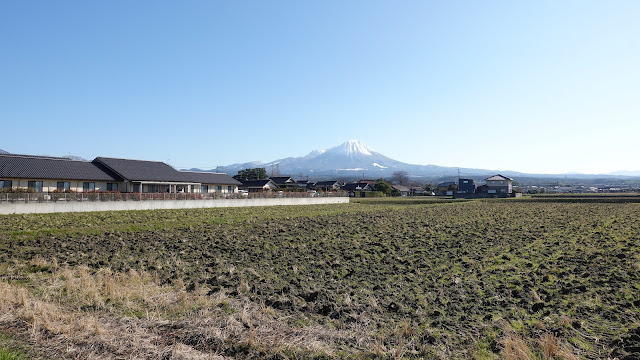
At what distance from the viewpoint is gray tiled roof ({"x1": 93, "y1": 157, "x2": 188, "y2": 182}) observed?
36116mm

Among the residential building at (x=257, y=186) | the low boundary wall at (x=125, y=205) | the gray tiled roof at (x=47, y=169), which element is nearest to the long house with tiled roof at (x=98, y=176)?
the gray tiled roof at (x=47, y=169)

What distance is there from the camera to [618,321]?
568cm

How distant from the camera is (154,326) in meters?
5.30

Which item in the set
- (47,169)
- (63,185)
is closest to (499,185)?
(63,185)

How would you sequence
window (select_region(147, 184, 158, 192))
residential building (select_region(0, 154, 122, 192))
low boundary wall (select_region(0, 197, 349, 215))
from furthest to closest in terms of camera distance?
window (select_region(147, 184, 158, 192)) < residential building (select_region(0, 154, 122, 192)) < low boundary wall (select_region(0, 197, 349, 215))

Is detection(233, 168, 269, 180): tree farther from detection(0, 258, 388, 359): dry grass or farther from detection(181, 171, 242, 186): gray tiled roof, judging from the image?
detection(0, 258, 388, 359): dry grass

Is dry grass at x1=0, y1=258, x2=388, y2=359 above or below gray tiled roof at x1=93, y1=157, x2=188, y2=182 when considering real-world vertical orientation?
below

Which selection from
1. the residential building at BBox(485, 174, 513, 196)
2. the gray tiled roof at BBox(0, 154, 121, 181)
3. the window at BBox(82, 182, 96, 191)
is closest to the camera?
the gray tiled roof at BBox(0, 154, 121, 181)

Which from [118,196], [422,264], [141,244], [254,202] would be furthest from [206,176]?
[422,264]

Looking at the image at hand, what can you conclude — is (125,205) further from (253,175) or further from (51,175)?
(253,175)

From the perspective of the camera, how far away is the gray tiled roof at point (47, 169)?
28.8 metres

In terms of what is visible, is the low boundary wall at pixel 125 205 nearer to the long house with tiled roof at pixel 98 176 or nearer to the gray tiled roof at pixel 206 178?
the long house with tiled roof at pixel 98 176

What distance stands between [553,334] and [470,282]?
282 centimetres

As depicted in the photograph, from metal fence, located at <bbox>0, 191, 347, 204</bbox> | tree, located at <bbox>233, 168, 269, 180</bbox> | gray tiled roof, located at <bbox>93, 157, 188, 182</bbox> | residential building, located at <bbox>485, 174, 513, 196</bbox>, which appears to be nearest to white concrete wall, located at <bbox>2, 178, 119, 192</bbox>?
gray tiled roof, located at <bbox>93, 157, 188, 182</bbox>
